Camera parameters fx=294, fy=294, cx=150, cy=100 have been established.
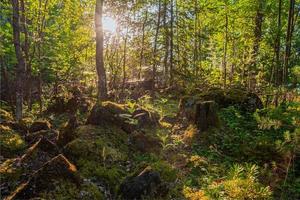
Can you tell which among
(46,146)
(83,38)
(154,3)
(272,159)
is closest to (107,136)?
(46,146)

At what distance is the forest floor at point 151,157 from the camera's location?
6.05 meters

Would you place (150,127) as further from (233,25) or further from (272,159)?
(233,25)

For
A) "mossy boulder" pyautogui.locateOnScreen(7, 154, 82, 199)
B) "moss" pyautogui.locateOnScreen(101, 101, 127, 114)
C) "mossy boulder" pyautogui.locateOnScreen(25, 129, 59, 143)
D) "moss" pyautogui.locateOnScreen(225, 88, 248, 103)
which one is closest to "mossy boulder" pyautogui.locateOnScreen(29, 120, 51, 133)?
"mossy boulder" pyautogui.locateOnScreen(25, 129, 59, 143)

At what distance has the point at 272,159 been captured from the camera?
880cm

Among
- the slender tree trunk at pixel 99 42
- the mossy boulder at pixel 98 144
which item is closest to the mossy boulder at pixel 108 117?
the mossy boulder at pixel 98 144

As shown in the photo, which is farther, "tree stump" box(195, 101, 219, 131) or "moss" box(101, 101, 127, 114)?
"tree stump" box(195, 101, 219, 131)

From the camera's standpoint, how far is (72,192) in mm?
5961

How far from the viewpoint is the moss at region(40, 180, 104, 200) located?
574cm

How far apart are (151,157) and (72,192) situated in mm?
3247

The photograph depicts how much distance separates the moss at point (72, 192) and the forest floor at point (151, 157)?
0.02 meters

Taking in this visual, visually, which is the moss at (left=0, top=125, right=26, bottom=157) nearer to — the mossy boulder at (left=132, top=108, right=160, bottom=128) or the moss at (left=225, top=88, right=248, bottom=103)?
the mossy boulder at (left=132, top=108, right=160, bottom=128)

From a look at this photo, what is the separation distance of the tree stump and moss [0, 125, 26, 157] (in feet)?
19.6

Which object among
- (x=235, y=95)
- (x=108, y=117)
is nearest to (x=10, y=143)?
(x=108, y=117)

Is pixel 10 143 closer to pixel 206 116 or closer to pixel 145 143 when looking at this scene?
pixel 145 143
